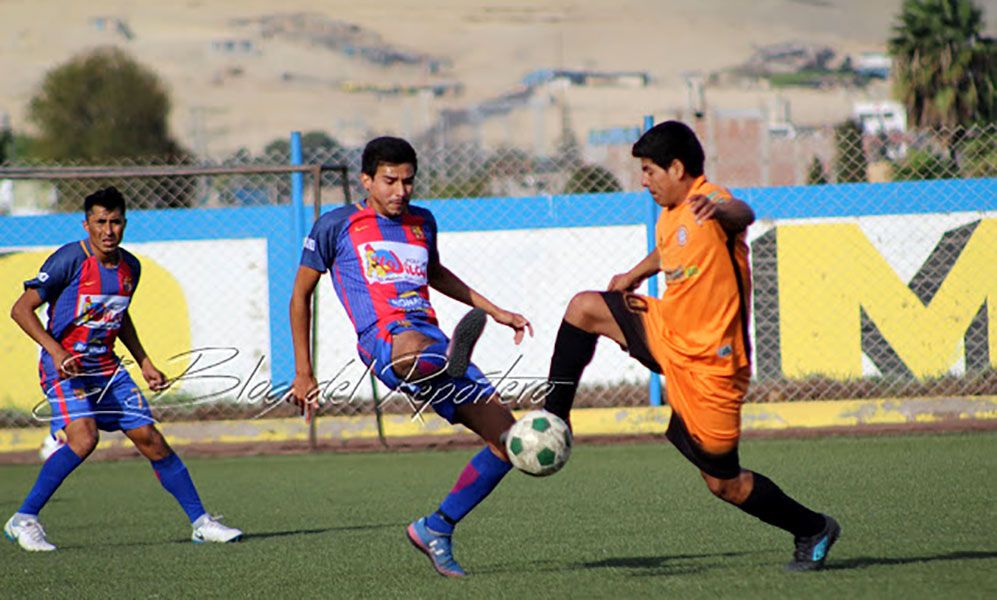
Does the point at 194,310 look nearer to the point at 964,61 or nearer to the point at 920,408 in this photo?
the point at 920,408

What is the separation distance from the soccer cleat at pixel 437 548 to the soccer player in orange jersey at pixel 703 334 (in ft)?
2.82

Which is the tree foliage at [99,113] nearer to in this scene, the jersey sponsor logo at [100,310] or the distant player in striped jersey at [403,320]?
the jersey sponsor logo at [100,310]

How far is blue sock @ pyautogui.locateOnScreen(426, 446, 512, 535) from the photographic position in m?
6.44

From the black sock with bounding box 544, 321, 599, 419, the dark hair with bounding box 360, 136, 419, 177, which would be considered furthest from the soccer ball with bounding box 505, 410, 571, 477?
the dark hair with bounding box 360, 136, 419, 177

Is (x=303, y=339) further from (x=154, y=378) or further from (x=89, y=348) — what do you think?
(x=89, y=348)

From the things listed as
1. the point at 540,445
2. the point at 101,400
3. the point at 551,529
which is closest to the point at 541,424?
the point at 540,445

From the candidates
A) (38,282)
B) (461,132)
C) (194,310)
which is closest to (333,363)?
(194,310)

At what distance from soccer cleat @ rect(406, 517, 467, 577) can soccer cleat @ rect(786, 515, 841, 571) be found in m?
1.43

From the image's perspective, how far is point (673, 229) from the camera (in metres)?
6.03

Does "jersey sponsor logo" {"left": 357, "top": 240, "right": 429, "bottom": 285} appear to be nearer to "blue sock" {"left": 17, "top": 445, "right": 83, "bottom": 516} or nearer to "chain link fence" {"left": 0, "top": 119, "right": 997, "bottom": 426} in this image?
"blue sock" {"left": 17, "top": 445, "right": 83, "bottom": 516}

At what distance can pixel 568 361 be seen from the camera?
6246 millimetres

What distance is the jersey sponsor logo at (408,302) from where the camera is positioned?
671 centimetres

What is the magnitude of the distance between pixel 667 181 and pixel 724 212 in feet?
→ 1.19

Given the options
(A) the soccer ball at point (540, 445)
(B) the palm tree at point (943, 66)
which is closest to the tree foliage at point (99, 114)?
(B) the palm tree at point (943, 66)
